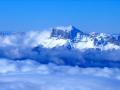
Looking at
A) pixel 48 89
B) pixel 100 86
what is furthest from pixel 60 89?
pixel 100 86

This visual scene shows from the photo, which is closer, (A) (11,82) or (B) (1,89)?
(B) (1,89)

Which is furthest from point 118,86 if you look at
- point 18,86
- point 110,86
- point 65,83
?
point 18,86

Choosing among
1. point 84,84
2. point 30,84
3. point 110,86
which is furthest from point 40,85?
point 110,86

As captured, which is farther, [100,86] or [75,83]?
[75,83]

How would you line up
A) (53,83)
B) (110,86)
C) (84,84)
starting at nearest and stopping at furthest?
(110,86), (84,84), (53,83)

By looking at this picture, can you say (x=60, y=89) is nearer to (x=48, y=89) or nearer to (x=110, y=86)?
(x=48, y=89)

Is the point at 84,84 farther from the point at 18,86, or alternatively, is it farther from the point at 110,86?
the point at 18,86

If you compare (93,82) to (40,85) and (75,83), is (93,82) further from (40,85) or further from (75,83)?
(40,85)

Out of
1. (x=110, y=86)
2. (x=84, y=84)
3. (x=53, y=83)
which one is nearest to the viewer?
(x=110, y=86)
